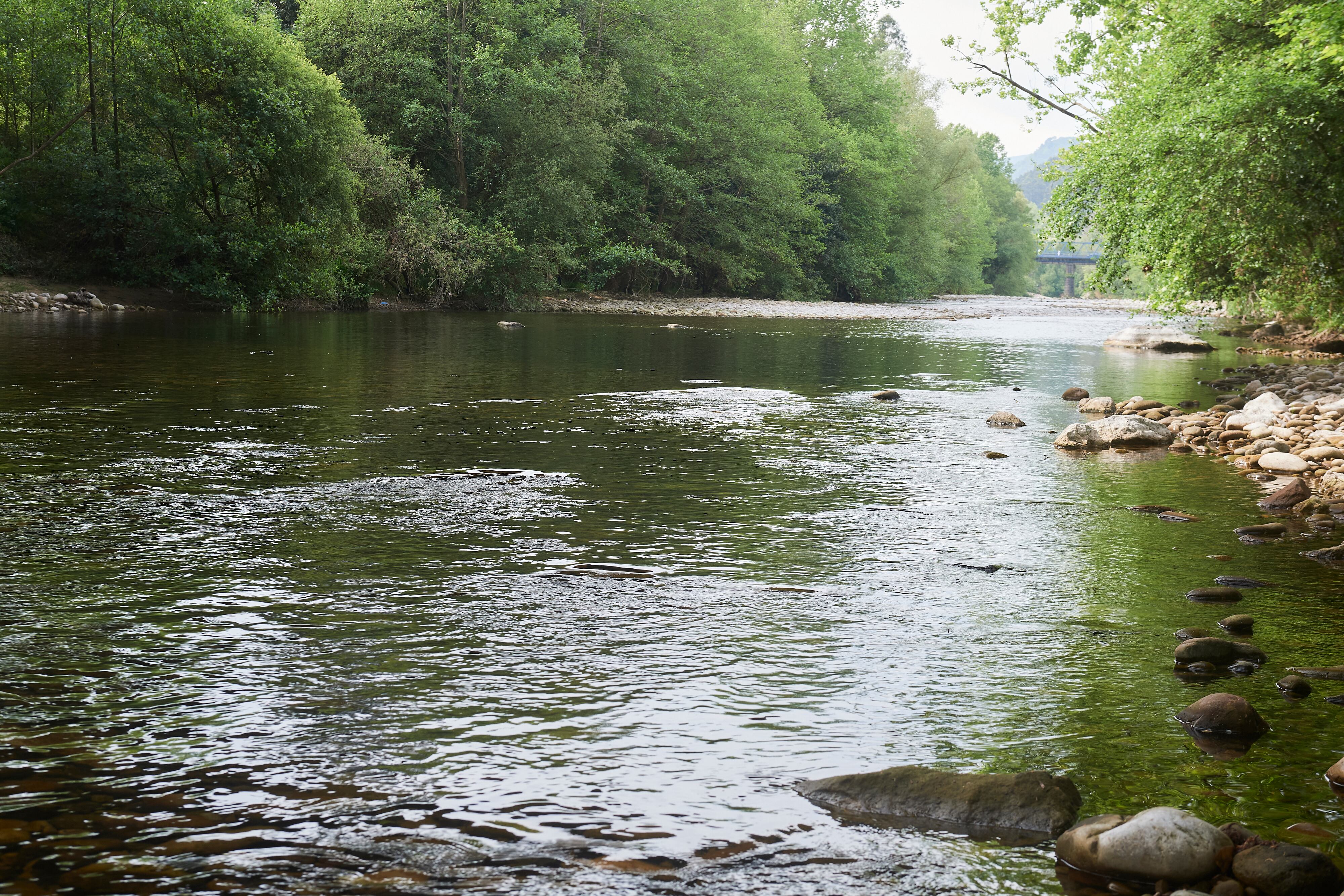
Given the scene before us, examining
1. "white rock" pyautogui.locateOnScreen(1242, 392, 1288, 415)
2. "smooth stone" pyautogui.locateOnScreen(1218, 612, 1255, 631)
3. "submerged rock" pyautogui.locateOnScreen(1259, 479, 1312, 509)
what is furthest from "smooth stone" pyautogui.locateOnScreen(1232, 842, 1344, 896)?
"white rock" pyautogui.locateOnScreen(1242, 392, 1288, 415)

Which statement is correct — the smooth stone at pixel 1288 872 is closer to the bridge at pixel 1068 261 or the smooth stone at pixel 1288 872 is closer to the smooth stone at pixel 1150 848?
the smooth stone at pixel 1150 848

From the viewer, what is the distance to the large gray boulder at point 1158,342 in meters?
32.8

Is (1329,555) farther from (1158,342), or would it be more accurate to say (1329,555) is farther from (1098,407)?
(1158,342)

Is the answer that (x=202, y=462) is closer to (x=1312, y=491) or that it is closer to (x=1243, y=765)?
(x=1243, y=765)

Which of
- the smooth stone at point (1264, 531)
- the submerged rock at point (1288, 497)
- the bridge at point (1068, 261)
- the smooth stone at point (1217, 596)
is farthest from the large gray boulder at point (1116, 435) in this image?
the bridge at point (1068, 261)

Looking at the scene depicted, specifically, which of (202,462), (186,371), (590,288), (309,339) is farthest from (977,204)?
(202,462)

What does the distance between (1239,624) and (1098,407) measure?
11138mm

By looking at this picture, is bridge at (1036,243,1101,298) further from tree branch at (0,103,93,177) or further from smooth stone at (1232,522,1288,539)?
smooth stone at (1232,522,1288,539)

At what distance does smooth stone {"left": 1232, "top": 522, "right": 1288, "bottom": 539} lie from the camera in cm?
865

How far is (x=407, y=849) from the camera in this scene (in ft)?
11.5

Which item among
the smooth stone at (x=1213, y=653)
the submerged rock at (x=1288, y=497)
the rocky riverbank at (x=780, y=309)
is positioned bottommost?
the smooth stone at (x=1213, y=653)

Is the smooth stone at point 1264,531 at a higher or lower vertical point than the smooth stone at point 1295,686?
higher

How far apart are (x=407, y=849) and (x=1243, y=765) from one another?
3.18 meters

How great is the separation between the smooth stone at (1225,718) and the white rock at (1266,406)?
11.8 metres
